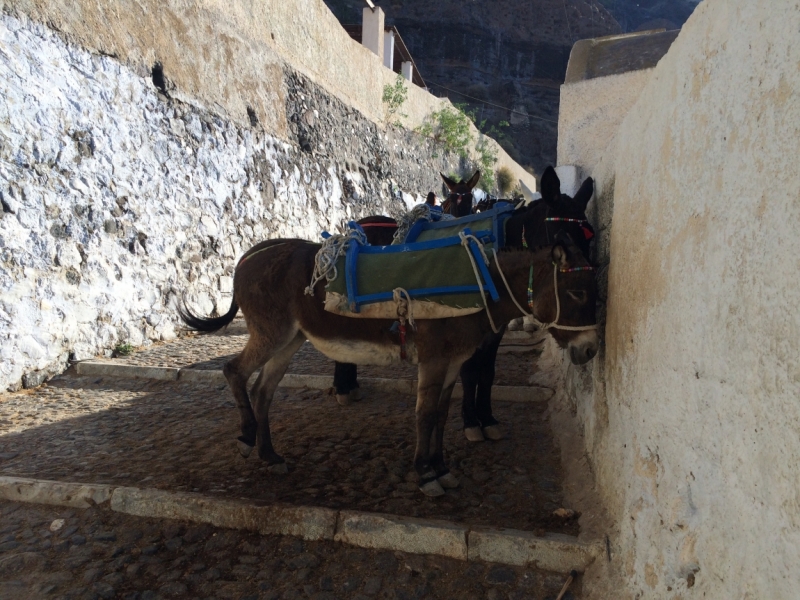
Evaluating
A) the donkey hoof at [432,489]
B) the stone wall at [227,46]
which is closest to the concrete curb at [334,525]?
the donkey hoof at [432,489]

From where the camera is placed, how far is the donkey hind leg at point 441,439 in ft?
10.2

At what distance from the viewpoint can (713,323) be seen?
1422mm

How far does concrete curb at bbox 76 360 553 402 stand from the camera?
4.71 meters

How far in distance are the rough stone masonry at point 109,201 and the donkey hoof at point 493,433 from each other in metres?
4.34

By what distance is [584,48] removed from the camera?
27.7 feet

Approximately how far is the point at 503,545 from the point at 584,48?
822 cm

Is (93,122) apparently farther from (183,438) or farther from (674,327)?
(674,327)

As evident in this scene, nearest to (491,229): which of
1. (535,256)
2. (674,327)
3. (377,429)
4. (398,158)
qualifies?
(535,256)

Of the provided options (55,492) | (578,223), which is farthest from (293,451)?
(578,223)

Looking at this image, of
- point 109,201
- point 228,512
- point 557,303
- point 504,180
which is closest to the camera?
point 557,303

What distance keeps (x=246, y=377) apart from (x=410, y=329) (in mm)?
1217

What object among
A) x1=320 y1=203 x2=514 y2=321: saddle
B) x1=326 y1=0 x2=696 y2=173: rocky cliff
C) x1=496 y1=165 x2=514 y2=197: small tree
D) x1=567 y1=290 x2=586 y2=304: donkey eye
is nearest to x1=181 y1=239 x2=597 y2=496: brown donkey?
x1=567 y1=290 x2=586 y2=304: donkey eye

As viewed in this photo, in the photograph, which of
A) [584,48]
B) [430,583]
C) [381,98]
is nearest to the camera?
[430,583]

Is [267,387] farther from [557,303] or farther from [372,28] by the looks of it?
[372,28]
